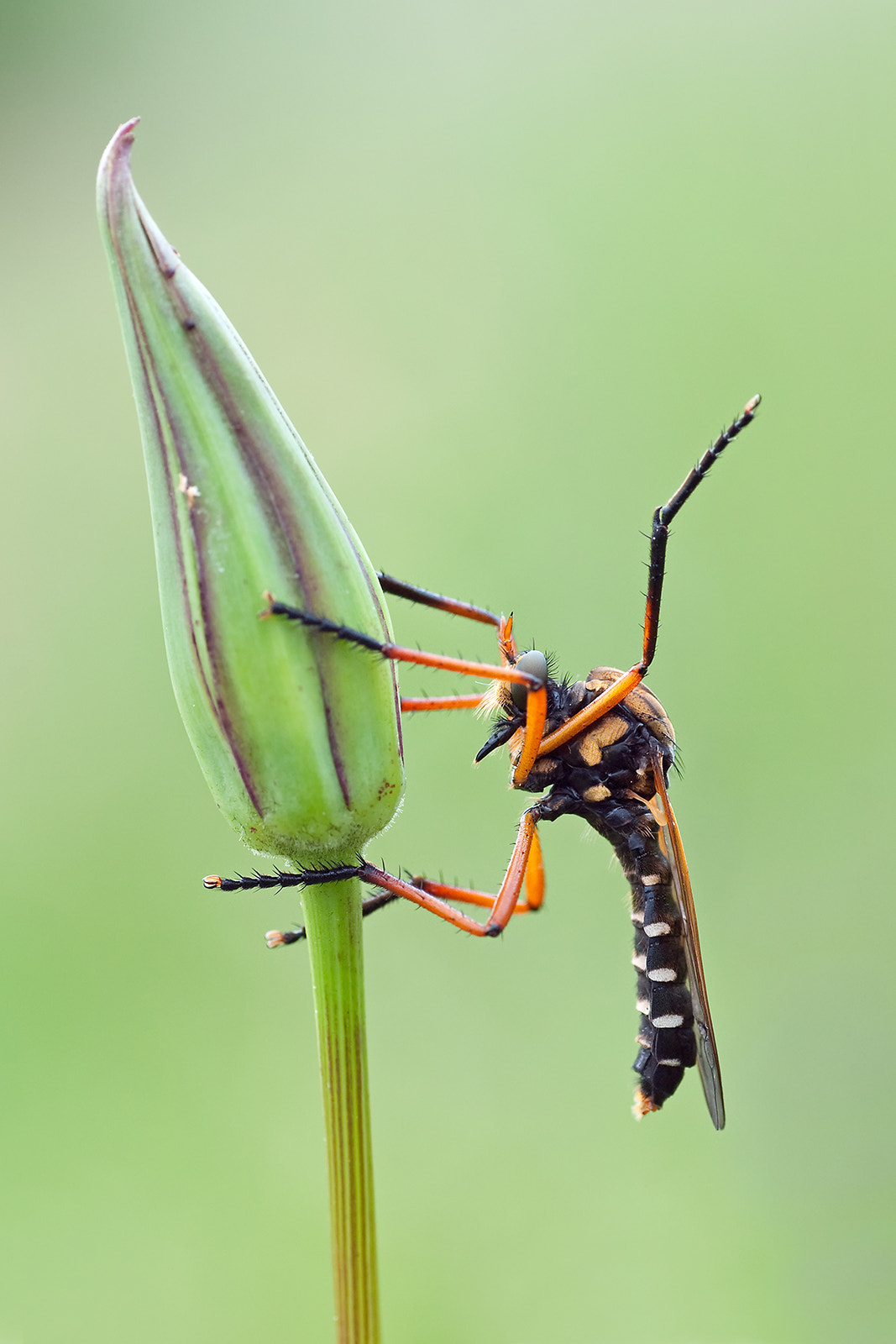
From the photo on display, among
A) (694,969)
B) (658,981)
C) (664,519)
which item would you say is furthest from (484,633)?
(664,519)

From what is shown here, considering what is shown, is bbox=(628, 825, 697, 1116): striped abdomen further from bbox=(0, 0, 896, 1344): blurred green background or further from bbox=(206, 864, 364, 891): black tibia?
bbox=(206, 864, 364, 891): black tibia

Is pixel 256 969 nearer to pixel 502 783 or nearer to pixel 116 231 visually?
pixel 502 783

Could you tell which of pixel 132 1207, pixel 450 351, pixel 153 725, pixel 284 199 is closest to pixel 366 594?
pixel 132 1207

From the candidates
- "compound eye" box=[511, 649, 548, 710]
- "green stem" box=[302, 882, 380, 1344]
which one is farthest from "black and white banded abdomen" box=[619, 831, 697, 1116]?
"green stem" box=[302, 882, 380, 1344]

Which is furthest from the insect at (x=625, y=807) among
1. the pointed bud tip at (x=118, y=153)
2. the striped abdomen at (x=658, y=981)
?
the pointed bud tip at (x=118, y=153)

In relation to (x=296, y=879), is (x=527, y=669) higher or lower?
higher

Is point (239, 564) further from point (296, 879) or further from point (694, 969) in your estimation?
point (694, 969)

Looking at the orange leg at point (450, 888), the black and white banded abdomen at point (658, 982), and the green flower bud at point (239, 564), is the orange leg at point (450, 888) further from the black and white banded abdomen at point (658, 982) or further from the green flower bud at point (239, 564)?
the black and white banded abdomen at point (658, 982)
